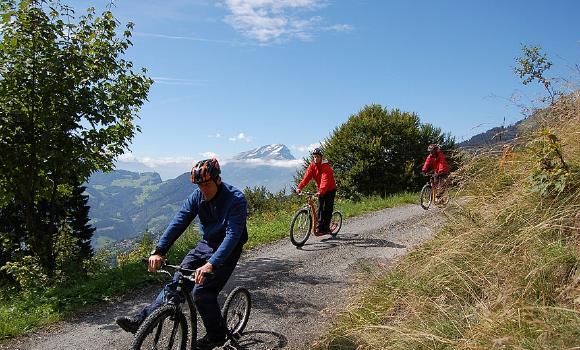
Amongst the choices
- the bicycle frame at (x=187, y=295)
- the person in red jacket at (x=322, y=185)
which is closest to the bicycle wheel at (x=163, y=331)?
the bicycle frame at (x=187, y=295)

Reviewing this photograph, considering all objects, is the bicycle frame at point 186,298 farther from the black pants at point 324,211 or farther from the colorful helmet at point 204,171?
the black pants at point 324,211

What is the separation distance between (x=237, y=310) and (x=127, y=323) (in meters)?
1.91

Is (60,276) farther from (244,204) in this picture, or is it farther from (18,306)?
(244,204)

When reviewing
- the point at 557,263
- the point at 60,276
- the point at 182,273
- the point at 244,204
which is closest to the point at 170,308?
the point at 182,273

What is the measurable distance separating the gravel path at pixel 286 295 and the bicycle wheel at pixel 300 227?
0.23m

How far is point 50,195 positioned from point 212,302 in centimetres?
792

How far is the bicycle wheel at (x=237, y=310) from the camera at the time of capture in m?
5.46

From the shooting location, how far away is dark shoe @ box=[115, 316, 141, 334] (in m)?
4.01

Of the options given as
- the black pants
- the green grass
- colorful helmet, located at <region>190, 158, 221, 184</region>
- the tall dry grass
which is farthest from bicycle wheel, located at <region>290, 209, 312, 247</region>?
colorful helmet, located at <region>190, 158, 221, 184</region>

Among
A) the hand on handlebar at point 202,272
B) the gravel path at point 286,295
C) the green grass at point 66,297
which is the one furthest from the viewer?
the green grass at point 66,297

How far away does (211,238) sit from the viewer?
184 inches

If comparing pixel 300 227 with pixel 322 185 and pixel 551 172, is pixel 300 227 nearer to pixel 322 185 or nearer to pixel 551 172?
pixel 322 185

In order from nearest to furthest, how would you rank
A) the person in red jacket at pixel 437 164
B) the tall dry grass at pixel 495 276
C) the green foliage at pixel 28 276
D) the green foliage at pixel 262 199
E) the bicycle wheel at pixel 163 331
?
1. the tall dry grass at pixel 495 276
2. the bicycle wheel at pixel 163 331
3. the green foliage at pixel 28 276
4. the person in red jacket at pixel 437 164
5. the green foliage at pixel 262 199

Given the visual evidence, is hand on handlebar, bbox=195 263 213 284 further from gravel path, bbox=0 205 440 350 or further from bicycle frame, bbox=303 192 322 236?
bicycle frame, bbox=303 192 322 236
